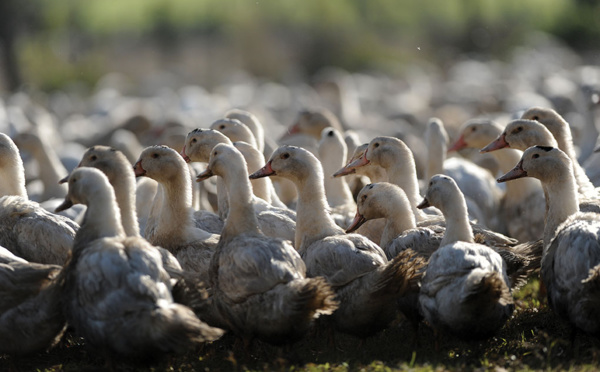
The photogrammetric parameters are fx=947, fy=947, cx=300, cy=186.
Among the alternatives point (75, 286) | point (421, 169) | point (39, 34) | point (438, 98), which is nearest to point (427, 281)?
point (75, 286)

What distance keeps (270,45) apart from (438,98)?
73.2ft

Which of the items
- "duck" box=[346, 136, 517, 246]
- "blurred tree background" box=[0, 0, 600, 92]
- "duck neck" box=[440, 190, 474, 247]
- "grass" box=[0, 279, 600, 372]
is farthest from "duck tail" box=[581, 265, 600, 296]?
"blurred tree background" box=[0, 0, 600, 92]

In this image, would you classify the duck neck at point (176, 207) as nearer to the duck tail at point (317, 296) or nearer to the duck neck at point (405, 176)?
the duck tail at point (317, 296)

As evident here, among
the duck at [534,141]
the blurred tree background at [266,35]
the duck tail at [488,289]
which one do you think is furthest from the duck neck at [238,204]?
the blurred tree background at [266,35]

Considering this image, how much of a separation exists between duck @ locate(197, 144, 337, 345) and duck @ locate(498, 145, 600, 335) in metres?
1.69

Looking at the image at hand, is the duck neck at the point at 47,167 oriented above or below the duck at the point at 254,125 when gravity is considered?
below

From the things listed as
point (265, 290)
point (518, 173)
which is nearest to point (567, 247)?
point (518, 173)

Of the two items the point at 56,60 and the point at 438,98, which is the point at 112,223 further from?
the point at 56,60

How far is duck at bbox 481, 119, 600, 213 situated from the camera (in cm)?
895

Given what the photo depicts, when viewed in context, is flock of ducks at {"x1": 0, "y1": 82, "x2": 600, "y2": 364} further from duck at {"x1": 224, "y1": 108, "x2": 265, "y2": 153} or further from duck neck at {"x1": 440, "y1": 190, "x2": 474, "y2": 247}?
duck at {"x1": 224, "y1": 108, "x2": 265, "y2": 153}

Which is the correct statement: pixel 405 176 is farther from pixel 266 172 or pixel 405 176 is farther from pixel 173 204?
pixel 173 204

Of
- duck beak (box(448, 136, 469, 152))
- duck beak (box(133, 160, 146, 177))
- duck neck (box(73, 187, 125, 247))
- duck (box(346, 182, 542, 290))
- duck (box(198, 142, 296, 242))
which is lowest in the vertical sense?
duck beak (box(448, 136, 469, 152))

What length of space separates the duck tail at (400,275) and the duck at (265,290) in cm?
39

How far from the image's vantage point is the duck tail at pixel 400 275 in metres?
6.93
